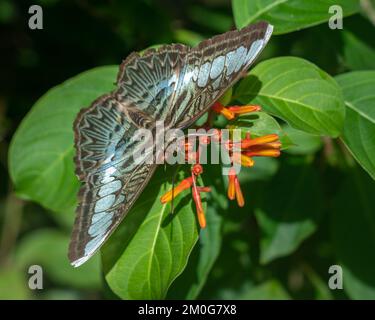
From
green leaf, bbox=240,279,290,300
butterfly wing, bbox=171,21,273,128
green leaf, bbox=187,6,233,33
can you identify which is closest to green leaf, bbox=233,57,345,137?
butterfly wing, bbox=171,21,273,128

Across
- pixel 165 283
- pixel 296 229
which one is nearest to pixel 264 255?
pixel 296 229

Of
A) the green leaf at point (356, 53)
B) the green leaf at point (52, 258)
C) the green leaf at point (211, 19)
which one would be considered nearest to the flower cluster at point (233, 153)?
the green leaf at point (356, 53)

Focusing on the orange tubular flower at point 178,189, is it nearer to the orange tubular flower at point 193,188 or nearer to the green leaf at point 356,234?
the orange tubular flower at point 193,188

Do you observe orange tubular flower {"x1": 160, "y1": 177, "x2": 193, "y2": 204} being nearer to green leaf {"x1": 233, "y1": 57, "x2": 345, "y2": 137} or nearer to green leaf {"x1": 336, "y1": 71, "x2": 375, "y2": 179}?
green leaf {"x1": 233, "y1": 57, "x2": 345, "y2": 137}

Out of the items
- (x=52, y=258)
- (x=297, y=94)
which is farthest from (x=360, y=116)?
(x=52, y=258)

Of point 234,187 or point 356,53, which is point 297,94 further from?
point 356,53
